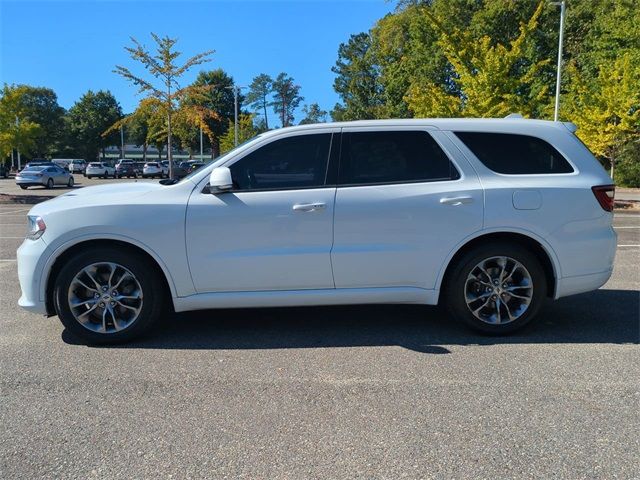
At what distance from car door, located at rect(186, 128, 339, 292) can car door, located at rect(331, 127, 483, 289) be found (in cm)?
16

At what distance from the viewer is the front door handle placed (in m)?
4.36

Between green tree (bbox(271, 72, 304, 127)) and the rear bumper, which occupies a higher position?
green tree (bbox(271, 72, 304, 127))

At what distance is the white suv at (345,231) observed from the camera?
4.34 meters

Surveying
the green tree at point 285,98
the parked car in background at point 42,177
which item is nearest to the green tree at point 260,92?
the green tree at point 285,98

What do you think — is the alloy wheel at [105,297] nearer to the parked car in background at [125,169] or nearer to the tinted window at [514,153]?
the tinted window at [514,153]

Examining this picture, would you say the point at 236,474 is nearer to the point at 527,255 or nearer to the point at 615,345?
the point at 527,255

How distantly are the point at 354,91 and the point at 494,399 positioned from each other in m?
44.3

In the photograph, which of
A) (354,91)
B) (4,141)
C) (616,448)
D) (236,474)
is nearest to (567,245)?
(616,448)

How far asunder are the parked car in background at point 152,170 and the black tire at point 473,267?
1837 inches

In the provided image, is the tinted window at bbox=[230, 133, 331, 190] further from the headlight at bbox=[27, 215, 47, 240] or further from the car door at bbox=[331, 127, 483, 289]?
the headlight at bbox=[27, 215, 47, 240]

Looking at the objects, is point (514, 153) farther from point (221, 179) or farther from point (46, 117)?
point (46, 117)

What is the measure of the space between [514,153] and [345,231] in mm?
1655

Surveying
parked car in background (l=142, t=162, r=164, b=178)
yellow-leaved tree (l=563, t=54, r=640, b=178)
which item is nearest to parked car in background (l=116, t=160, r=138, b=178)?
parked car in background (l=142, t=162, r=164, b=178)

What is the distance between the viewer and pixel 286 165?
454 cm
